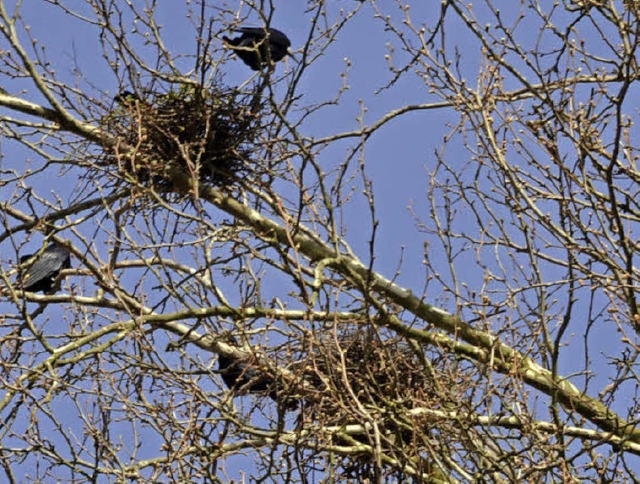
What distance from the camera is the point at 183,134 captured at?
6.94 m

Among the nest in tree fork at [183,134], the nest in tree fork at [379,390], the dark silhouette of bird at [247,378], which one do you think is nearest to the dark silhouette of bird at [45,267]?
the nest in tree fork at [183,134]

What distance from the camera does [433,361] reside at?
660 centimetres

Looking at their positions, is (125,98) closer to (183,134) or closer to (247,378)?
(183,134)

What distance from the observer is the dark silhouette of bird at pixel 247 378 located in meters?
5.61

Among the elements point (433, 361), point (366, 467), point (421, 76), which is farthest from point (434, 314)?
point (421, 76)

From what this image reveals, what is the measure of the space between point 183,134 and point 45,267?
122 cm

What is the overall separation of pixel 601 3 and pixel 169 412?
3017 millimetres

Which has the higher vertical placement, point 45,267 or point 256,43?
point 256,43

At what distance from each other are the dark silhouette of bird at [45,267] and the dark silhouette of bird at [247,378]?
1.20 metres

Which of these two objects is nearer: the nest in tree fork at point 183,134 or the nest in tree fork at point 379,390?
the nest in tree fork at point 379,390

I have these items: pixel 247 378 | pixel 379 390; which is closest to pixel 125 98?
pixel 247 378

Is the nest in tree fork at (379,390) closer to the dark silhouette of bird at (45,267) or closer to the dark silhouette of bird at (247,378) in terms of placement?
the dark silhouette of bird at (247,378)

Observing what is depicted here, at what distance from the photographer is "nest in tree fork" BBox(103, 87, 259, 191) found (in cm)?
672

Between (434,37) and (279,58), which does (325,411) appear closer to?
(434,37)
